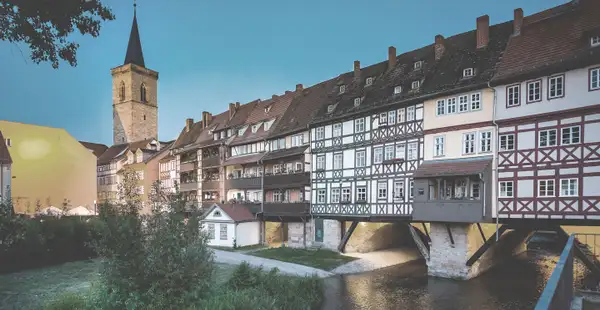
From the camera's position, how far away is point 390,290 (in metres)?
20.9

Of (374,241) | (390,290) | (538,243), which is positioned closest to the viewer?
(390,290)

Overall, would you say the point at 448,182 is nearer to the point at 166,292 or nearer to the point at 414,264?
the point at 414,264

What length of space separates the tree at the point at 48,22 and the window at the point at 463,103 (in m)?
18.1

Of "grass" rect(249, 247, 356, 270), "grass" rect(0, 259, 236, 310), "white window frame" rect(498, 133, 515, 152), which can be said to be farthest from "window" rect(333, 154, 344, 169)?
"white window frame" rect(498, 133, 515, 152)

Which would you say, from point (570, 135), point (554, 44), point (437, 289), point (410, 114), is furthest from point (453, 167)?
point (554, 44)

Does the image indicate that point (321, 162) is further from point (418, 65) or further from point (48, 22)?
point (48, 22)

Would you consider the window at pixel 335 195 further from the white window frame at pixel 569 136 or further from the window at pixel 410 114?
the white window frame at pixel 569 136

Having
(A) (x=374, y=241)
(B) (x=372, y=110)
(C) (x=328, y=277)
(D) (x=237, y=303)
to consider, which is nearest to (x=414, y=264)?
(A) (x=374, y=241)

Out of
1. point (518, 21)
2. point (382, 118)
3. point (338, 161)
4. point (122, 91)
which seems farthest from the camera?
point (122, 91)

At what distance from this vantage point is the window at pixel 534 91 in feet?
63.3

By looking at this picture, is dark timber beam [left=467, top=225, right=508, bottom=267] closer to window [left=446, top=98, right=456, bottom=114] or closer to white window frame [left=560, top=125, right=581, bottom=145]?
white window frame [left=560, top=125, right=581, bottom=145]

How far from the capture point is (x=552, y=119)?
18.8 metres

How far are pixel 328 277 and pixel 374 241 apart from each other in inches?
299

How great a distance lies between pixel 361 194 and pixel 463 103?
918cm
